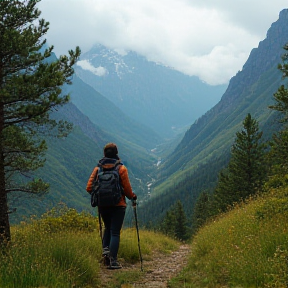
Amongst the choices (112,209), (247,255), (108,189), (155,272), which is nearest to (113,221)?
(112,209)

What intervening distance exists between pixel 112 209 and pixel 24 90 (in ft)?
12.4

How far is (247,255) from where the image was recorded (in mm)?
6898

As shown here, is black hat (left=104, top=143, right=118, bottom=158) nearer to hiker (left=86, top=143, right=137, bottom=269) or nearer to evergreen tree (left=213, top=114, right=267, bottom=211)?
hiker (left=86, top=143, right=137, bottom=269)

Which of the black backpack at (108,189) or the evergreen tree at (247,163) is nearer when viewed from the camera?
the black backpack at (108,189)

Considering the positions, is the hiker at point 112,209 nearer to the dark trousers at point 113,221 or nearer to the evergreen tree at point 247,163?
the dark trousers at point 113,221

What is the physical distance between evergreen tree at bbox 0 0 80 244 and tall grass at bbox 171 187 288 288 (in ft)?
16.2

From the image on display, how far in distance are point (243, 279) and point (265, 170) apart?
32.1 metres

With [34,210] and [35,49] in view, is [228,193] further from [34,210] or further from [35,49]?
[34,210]

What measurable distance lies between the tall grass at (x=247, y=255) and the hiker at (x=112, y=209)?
190cm

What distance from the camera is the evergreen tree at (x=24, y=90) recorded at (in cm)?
855

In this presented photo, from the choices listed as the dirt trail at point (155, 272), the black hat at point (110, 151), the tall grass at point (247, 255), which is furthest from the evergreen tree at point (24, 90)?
the tall grass at point (247, 255)

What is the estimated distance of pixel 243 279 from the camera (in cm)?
627

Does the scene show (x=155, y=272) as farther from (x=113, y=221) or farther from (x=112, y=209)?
(x=112, y=209)

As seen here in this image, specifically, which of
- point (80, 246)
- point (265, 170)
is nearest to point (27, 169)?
point (80, 246)
